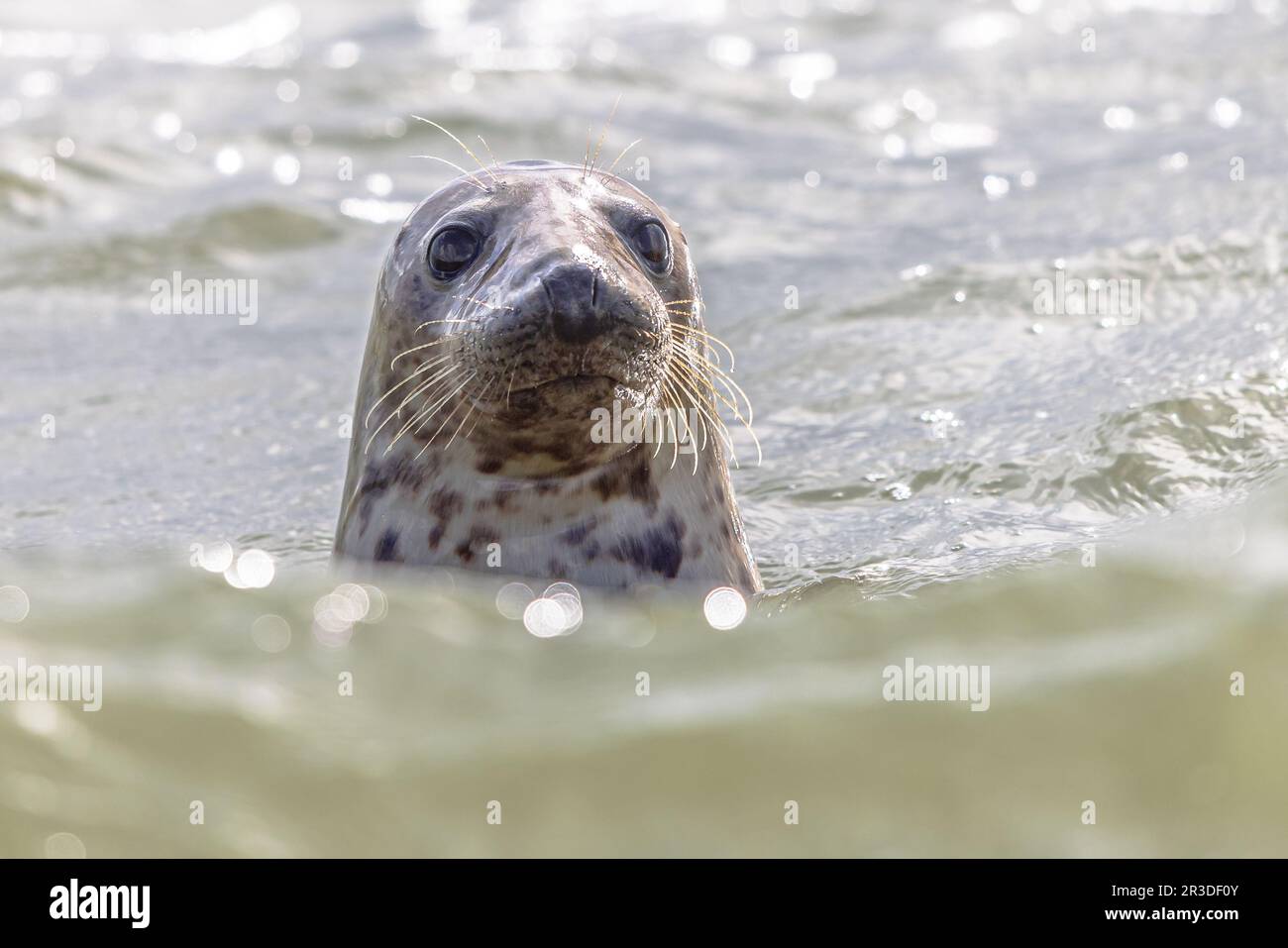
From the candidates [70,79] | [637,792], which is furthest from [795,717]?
[70,79]

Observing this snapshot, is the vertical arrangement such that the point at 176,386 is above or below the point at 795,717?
above

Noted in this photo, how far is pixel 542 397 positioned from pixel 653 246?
2.43 feet

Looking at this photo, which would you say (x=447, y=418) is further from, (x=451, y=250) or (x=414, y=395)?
(x=451, y=250)

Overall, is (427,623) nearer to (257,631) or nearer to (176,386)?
(257,631)

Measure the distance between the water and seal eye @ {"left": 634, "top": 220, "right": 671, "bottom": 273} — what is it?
89 centimetres

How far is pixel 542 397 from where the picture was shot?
4355mm

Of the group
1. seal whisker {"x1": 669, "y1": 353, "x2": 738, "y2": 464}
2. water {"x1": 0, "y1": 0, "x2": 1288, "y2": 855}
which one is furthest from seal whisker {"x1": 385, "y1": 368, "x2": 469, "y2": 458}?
seal whisker {"x1": 669, "y1": 353, "x2": 738, "y2": 464}

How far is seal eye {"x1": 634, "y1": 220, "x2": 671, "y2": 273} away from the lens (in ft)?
16.1

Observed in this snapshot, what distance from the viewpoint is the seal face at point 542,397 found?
4.32m

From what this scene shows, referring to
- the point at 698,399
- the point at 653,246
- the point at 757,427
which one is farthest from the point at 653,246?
the point at 757,427

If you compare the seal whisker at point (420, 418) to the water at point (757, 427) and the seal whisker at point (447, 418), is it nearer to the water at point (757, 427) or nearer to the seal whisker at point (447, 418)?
the seal whisker at point (447, 418)

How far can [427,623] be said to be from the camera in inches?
164
